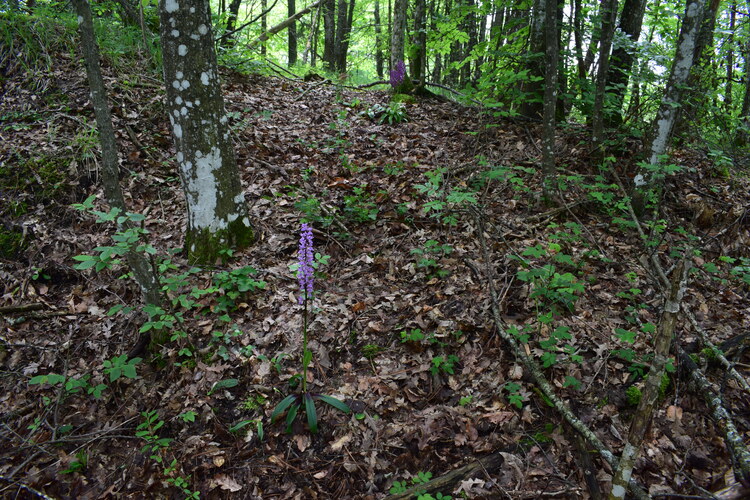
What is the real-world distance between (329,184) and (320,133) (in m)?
1.92

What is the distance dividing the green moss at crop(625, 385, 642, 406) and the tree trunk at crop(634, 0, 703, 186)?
3000 millimetres

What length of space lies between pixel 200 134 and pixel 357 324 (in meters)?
2.60

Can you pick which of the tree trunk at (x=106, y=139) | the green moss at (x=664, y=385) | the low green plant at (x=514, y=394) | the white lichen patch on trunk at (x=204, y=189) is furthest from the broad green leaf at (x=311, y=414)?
the green moss at (x=664, y=385)

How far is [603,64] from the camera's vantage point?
205 inches

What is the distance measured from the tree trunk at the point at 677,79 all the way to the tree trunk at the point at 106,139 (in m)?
5.72

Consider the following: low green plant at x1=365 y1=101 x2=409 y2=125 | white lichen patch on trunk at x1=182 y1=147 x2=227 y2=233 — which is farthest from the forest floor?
low green plant at x1=365 y1=101 x2=409 y2=125

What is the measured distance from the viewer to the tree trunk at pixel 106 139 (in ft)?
10.3

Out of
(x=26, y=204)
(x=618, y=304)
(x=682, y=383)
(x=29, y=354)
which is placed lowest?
(x=29, y=354)

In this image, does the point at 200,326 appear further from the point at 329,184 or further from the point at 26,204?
the point at 26,204

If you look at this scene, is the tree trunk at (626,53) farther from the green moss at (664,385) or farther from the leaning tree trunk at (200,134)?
the leaning tree trunk at (200,134)

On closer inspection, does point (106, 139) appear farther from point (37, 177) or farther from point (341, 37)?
point (341, 37)

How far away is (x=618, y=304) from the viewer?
3762 mm

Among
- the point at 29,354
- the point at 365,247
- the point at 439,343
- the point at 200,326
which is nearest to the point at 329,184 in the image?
the point at 365,247

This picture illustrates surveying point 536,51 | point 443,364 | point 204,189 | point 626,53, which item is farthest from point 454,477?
point 626,53
